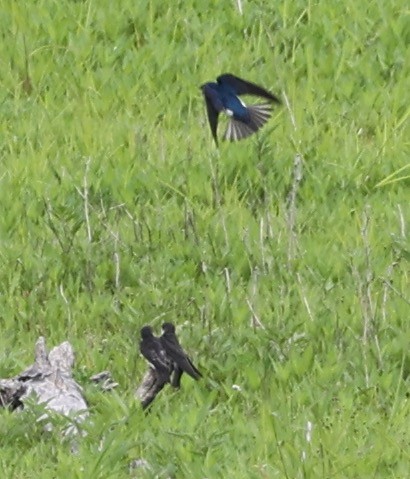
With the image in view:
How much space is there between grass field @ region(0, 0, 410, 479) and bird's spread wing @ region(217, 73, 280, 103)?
0.78ft

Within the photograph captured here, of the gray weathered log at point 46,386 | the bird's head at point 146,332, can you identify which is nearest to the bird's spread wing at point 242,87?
the bird's head at point 146,332

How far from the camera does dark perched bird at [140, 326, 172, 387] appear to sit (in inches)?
193

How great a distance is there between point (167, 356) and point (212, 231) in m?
1.32

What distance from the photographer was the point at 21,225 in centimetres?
623

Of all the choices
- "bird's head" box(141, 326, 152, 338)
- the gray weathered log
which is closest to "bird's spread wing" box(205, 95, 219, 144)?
"bird's head" box(141, 326, 152, 338)

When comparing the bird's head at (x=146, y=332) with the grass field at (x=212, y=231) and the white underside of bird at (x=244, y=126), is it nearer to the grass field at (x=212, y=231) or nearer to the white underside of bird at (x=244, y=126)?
the grass field at (x=212, y=231)

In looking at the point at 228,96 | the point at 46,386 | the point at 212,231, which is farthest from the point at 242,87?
the point at 46,386

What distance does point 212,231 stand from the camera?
6.17 m

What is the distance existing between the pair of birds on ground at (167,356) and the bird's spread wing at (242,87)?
1.60 meters

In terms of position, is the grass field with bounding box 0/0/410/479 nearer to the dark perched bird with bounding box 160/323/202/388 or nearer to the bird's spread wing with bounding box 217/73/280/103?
the dark perched bird with bounding box 160/323/202/388

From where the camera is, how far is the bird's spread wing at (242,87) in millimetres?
6320

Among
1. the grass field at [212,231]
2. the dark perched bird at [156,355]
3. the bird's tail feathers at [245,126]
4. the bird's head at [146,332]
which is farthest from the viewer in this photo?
the bird's tail feathers at [245,126]

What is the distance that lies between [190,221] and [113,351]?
0.92 metres

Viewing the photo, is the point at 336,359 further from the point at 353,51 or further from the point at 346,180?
the point at 353,51
